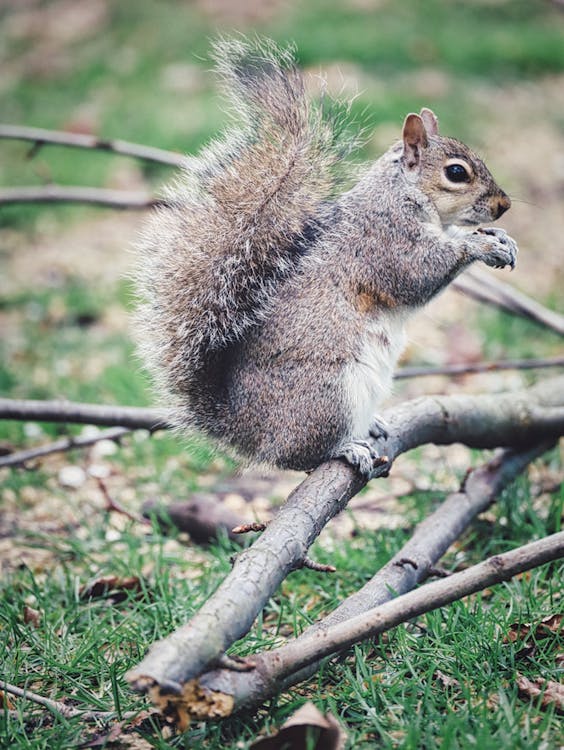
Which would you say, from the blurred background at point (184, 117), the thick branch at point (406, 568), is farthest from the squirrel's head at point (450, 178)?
the thick branch at point (406, 568)

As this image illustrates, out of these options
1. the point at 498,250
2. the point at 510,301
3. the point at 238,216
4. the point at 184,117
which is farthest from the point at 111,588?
the point at 184,117

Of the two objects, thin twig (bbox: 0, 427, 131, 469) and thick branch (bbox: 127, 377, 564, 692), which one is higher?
thick branch (bbox: 127, 377, 564, 692)

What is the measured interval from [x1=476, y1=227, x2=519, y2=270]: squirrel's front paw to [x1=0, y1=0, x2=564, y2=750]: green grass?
23.0 inches

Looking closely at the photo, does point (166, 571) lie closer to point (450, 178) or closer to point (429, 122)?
point (450, 178)

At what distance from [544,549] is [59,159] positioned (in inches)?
155

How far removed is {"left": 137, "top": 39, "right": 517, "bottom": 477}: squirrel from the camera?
1.58 metres

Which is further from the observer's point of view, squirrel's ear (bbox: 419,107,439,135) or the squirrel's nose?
squirrel's ear (bbox: 419,107,439,135)

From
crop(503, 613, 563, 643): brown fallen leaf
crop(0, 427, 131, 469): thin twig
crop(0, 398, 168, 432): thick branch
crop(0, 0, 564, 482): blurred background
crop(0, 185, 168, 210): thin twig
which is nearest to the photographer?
crop(503, 613, 563, 643): brown fallen leaf

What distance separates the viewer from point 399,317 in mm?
1750

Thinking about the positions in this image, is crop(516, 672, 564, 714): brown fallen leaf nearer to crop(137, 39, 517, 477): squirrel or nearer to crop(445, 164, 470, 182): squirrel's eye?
crop(137, 39, 517, 477): squirrel

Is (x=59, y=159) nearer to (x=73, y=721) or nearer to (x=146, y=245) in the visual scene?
(x=146, y=245)

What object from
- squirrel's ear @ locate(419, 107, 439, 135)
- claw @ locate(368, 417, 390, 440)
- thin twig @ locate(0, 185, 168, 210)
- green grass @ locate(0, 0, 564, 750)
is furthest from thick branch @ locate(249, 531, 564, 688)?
thin twig @ locate(0, 185, 168, 210)

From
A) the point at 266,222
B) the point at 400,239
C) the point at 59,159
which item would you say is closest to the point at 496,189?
the point at 400,239

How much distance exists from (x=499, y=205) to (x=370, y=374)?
1.69 feet
